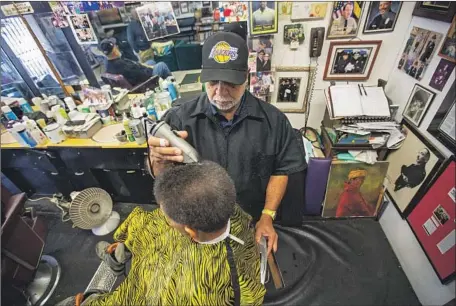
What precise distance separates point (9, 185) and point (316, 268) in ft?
11.1

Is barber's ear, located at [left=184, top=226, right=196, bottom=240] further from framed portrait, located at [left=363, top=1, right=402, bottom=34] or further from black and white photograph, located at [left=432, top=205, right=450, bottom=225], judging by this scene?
framed portrait, located at [left=363, top=1, right=402, bottom=34]

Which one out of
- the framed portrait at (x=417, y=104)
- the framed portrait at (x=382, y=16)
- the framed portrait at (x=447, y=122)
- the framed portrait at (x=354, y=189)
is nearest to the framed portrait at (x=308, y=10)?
the framed portrait at (x=382, y=16)

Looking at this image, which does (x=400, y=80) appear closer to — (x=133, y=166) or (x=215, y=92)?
(x=215, y=92)

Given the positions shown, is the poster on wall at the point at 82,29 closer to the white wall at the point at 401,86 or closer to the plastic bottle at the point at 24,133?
the plastic bottle at the point at 24,133

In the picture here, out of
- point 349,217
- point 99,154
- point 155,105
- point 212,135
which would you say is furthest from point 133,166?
point 349,217

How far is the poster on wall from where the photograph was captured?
195 cm

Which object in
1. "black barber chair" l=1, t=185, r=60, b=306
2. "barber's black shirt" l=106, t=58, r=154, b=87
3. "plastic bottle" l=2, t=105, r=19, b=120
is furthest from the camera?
"barber's black shirt" l=106, t=58, r=154, b=87

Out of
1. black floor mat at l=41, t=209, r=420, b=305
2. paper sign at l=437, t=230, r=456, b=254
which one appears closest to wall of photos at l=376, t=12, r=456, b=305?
black floor mat at l=41, t=209, r=420, b=305

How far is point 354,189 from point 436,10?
1.44 m

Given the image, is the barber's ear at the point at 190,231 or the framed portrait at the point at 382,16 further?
the framed portrait at the point at 382,16

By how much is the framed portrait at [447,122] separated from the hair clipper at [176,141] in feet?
5.31

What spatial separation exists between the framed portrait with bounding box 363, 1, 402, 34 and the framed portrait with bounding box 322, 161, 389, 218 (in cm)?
111

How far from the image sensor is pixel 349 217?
7.38ft

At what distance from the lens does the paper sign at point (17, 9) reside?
74.6 inches
